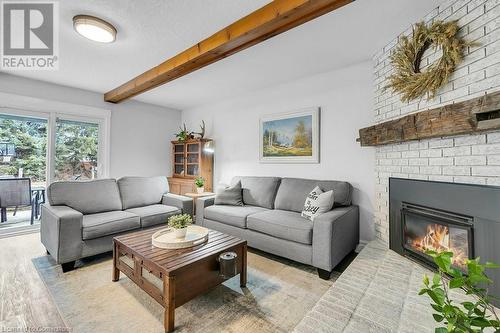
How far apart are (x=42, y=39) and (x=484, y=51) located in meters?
3.92

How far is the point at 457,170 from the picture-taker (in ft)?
5.68

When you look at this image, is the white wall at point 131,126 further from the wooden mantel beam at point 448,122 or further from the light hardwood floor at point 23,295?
the wooden mantel beam at point 448,122

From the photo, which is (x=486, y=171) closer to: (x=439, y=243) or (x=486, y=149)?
(x=486, y=149)

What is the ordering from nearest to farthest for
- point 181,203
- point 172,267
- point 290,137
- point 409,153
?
point 172,267 → point 409,153 → point 181,203 → point 290,137

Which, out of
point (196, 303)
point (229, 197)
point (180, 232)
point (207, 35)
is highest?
point (207, 35)

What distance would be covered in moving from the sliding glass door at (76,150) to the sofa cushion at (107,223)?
171cm

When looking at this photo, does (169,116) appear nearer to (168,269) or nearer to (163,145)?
(163,145)

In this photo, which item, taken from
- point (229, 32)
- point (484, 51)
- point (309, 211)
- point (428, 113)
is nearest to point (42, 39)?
point (229, 32)

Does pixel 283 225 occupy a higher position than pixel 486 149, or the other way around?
pixel 486 149

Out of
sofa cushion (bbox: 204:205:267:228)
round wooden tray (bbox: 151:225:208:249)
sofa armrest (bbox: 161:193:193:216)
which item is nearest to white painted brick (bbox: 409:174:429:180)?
sofa cushion (bbox: 204:205:267:228)

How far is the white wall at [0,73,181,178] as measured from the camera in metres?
3.67

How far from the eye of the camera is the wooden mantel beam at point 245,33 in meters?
1.72

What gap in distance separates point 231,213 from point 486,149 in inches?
100

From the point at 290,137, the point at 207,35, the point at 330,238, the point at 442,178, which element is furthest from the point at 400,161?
the point at 207,35
